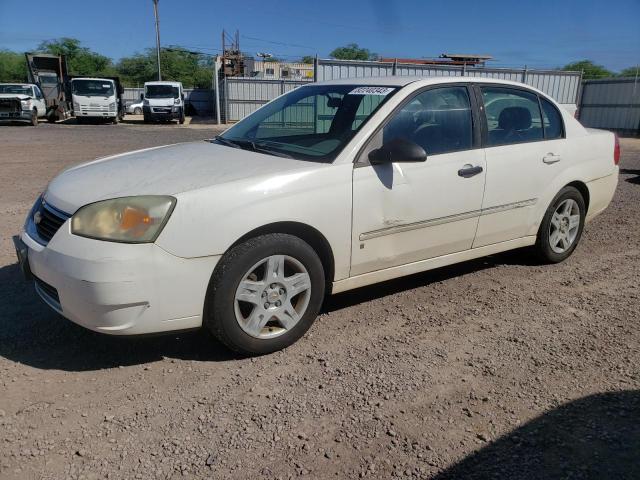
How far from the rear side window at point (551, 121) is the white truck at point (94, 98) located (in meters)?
27.0

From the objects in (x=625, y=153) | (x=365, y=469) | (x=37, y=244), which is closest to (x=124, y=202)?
(x=37, y=244)

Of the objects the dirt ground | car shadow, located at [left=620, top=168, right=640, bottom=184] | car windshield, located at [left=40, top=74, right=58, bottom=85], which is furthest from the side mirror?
car windshield, located at [left=40, top=74, right=58, bottom=85]

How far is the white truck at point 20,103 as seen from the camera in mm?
25047

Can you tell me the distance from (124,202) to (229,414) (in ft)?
4.06

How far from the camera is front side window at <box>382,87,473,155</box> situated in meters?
3.81

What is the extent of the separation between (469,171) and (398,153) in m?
0.84

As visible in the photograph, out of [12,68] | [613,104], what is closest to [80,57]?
[12,68]

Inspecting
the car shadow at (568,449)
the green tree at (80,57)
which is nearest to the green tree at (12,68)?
the green tree at (80,57)

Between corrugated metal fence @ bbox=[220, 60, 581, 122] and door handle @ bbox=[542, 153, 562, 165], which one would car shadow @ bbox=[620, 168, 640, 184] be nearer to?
corrugated metal fence @ bbox=[220, 60, 581, 122]

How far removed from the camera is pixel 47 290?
311cm

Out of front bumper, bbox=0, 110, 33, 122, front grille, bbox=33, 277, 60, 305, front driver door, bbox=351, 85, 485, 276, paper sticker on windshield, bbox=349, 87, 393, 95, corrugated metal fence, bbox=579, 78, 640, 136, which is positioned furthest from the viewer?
front bumper, bbox=0, 110, 33, 122

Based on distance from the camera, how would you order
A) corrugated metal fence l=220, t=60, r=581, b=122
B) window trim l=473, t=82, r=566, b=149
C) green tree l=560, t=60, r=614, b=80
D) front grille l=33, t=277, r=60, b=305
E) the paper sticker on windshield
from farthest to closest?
1. green tree l=560, t=60, r=614, b=80
2. corrugated metal fence l=220, t=60, r=581, b=122
3. window trim l=473, t=82, r=566, b=149
4. the paper sticker on windshield
5. front grille l=33, t=277, r=60, b=305

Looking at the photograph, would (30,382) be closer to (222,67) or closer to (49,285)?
(49,285)

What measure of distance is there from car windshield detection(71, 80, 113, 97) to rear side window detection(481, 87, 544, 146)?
89.6ft
